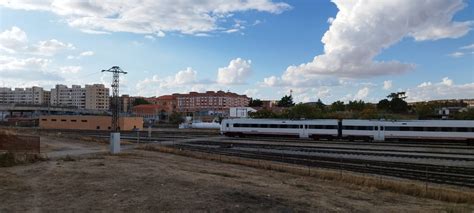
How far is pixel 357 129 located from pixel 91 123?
67959mm

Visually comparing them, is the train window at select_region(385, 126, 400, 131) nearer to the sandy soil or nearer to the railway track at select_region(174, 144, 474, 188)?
the railway track at select_region(174, 144, 474, 188)

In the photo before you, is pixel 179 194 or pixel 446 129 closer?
pixel 179 194

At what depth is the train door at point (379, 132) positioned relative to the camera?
58531mm

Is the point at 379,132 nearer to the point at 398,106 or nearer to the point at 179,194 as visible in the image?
the point at 179,194

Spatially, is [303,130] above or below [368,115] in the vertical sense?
below

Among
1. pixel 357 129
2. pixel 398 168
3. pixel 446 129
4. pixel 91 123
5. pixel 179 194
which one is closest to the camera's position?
pixel 179 194

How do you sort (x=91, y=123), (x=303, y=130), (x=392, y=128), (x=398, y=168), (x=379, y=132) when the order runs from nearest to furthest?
(x=398, y=168)
(x=392, y=128)
(x=379, y=132)
(x=303, y=130)
(x=91, y=123)

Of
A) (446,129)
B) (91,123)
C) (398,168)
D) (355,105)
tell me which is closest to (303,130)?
(446,129)

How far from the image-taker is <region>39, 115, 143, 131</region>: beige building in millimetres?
102312

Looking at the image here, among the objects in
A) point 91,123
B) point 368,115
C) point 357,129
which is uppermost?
point 368,115

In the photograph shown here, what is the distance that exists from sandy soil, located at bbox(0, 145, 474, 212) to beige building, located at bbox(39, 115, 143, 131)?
260 ft

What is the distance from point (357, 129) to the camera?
60.4m

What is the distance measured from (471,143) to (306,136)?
2166 cm

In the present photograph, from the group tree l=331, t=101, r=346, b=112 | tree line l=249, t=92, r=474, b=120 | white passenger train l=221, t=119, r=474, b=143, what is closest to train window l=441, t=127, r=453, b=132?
white passenger train l=221, t=119, r=474, b=143
